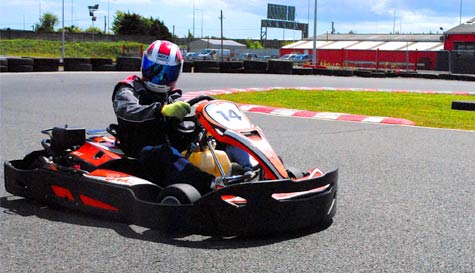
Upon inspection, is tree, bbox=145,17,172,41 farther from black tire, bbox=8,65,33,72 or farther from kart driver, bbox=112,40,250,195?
kart driver, bbox=112,40,250,195

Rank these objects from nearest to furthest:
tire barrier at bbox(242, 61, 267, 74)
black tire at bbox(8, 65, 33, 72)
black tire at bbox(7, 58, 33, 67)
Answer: black tire at bbox(7, 58, 33, 67)
black tire at bbox(8, 65, 33, 72)
tire barrier at bbox(242, 61, 267, 74)

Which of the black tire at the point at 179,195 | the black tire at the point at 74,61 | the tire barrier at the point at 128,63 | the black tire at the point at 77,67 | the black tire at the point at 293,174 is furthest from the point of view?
the tire barrier at the point at 128,63

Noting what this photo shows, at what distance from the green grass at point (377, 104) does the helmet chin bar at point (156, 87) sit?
18.6 feet

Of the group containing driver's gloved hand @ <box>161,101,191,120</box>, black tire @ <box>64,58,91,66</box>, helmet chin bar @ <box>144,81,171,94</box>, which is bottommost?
driver's gloved hand @ <box>161,101,191,120</box>

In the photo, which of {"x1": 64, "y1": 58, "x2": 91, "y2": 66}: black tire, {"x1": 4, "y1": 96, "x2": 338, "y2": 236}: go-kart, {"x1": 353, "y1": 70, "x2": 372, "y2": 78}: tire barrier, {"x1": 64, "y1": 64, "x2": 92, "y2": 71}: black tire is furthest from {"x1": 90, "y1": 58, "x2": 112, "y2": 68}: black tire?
{"x1": 4, "y1": 96, "x2": 338, "y2": 236}: go-kart

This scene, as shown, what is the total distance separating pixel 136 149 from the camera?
3.94 m

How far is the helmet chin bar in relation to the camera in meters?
4.00

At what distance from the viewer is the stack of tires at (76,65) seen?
21.0 metres

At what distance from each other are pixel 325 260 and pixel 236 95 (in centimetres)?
1024

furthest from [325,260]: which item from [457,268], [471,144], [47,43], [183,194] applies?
[47,43]

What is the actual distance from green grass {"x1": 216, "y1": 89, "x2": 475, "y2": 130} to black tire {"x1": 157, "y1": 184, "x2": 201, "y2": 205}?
6136 mm

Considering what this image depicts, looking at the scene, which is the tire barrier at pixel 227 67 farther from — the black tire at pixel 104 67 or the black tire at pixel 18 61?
the black tire at pixel 18 61

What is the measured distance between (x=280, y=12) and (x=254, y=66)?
53869 mm

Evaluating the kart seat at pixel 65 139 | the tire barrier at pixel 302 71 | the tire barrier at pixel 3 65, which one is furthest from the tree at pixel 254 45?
the kart seat at pixel 65 139
